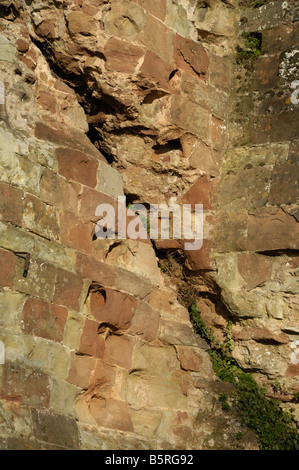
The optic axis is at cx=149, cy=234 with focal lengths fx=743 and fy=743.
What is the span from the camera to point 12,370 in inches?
239

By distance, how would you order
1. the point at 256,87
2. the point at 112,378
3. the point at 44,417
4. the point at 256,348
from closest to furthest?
1. the point at 44,417
2. the point at 112,378
3. the point at 256,348
4. the point at 256,87

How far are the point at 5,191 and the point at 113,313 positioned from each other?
5.13 ft

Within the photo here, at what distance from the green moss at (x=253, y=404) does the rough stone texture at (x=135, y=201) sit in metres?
0.14

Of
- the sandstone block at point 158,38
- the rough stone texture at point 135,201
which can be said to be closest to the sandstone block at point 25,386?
the rough stone texture at point 135,201

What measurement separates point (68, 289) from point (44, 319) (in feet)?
1.32

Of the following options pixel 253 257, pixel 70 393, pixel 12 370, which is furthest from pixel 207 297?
pixel 12 370

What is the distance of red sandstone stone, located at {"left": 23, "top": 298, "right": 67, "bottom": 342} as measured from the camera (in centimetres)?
631

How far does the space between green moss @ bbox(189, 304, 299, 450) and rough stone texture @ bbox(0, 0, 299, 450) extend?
14 centimetres

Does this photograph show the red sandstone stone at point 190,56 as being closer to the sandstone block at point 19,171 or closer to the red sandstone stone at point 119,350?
the sandstone block at point 19,171

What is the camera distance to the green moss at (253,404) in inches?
281

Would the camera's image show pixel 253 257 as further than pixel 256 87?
No

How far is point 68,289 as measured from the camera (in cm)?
671

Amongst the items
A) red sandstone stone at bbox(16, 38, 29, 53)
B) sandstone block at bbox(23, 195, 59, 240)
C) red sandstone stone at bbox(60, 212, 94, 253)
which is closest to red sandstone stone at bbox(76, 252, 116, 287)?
red sandstone stone at bbox(60, 212, 94, 253)

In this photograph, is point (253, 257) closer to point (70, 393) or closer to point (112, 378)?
point (112, 378)
